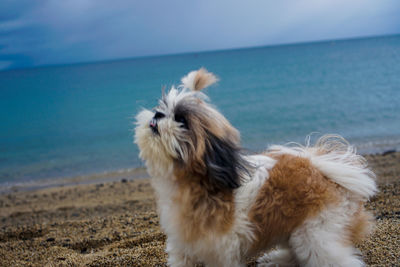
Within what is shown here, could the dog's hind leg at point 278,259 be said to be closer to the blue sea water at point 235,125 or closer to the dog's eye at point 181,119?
the dog's eye at point 181,119

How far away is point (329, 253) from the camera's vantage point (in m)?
2.90

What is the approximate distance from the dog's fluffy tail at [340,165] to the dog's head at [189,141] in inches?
28.1

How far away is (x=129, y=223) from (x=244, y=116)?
14756 mm

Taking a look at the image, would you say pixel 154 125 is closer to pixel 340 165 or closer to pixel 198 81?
pixel 198 81

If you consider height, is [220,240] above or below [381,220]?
above

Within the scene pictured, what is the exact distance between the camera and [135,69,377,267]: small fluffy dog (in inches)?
113

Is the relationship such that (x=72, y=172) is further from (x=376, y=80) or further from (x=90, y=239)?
(x=376, y=80)

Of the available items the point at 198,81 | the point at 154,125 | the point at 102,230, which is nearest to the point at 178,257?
the point at 154,125

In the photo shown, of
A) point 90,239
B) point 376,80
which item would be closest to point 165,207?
point 90,239

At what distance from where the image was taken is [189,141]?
2814mm

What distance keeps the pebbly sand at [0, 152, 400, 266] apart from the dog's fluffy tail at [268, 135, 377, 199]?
0.94 m

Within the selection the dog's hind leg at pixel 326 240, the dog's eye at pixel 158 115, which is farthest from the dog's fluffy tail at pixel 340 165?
the dog's eye at pixel 158 115

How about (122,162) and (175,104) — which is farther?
(122,162)

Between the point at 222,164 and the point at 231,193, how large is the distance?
0.27 m
